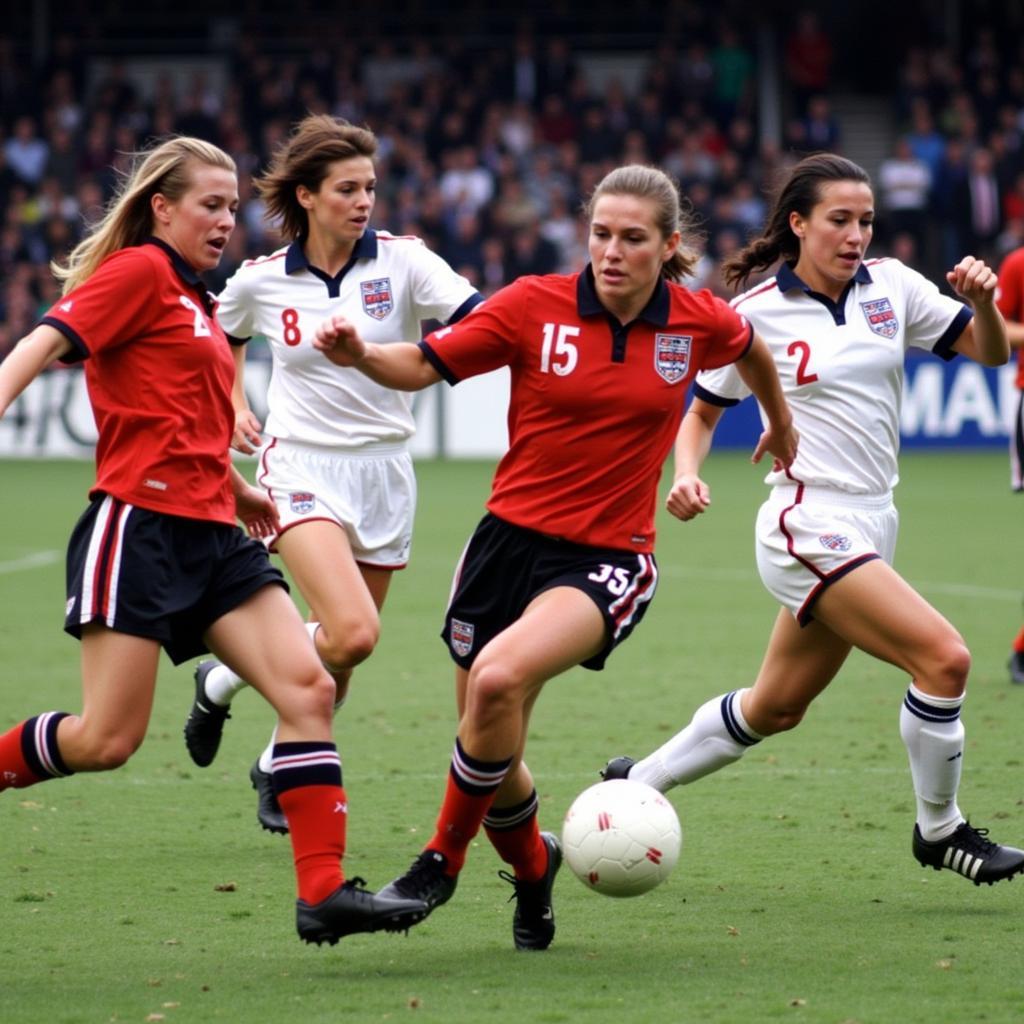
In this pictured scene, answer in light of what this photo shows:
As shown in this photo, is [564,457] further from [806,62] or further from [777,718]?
[806,62]

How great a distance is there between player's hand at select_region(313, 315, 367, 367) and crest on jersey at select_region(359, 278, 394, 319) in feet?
6.51

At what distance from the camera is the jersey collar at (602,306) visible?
16.5 ft

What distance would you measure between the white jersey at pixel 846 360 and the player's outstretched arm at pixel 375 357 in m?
1.30

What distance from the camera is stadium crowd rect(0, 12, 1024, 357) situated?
24906 millimetres

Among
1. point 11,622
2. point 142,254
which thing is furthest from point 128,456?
point 11,622

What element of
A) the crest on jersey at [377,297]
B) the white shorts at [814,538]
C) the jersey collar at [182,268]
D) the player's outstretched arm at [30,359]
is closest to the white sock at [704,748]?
the white shorts at [814,538]

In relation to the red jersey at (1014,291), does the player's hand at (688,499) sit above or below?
below

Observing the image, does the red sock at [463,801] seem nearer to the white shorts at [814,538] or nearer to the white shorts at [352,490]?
the white shorts at [814,538]

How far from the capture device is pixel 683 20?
30422 mm

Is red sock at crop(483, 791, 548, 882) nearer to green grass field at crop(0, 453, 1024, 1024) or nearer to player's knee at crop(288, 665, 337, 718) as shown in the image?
green grass field at crop(0, 453, 1024, 1024)

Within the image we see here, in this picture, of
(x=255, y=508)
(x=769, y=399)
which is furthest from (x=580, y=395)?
(x=255, y=508)

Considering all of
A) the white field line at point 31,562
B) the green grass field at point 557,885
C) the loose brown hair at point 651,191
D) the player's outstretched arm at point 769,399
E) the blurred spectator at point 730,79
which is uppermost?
the blurred spectator at point 730,79

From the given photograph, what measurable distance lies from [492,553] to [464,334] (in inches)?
23.4

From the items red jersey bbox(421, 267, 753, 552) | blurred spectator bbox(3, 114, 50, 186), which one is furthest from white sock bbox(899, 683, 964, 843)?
blurred spectator bbox(3, 114, 50, 186)
